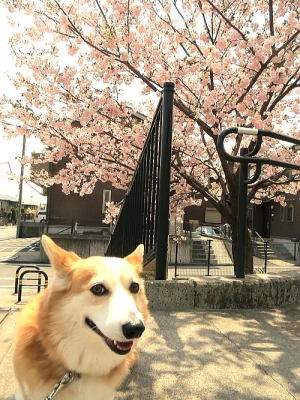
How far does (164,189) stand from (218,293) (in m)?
1.70

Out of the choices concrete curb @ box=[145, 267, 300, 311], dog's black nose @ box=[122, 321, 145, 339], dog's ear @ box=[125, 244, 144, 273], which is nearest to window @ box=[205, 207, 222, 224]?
concrete curb @ box=[145, 267, 300, 311]

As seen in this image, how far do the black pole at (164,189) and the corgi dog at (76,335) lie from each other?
230 centimetres

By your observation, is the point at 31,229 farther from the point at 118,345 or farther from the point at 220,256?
the point at 118,345

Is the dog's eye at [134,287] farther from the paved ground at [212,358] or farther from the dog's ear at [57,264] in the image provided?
the paved ground at [212,358]

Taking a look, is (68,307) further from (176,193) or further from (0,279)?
(0,279)

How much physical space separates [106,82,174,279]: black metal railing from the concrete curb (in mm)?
247

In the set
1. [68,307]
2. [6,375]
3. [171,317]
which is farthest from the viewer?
[171,317]

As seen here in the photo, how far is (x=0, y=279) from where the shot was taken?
48.9 feet

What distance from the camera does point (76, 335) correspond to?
2123 mm

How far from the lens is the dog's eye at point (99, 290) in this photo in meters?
2.15

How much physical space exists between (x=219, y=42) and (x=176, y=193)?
452cm

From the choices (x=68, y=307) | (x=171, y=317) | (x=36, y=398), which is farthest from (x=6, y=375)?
(x=171, y=317)

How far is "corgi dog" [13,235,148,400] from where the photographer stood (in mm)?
2107

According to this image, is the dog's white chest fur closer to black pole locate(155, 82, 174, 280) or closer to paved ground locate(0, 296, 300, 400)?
paved ground locate(0, 296, 300, 400)
